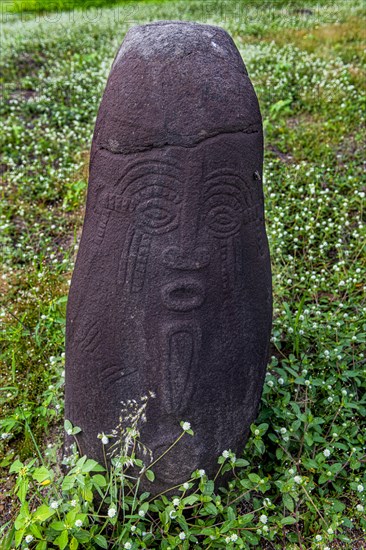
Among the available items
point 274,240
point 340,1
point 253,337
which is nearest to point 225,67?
point 253,337

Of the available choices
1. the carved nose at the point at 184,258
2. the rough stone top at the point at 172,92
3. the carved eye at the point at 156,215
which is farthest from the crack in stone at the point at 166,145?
the carved nose at the point at 184,258

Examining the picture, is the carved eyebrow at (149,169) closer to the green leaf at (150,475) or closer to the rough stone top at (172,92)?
the rough stone top at (172,92)

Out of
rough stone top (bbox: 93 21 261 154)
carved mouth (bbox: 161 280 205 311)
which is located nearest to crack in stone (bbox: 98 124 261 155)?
rough stone top (bbox: 93 21 261 154)

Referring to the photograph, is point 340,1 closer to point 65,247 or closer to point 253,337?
point 65,247

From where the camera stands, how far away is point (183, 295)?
6.31 feet

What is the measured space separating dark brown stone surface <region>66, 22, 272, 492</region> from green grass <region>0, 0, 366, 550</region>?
305 mm

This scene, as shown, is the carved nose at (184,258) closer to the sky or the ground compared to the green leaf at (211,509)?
closer to the sky

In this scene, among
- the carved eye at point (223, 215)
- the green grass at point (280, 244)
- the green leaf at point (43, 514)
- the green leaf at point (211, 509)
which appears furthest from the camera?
the green grass at point (280, 244)

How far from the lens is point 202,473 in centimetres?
200

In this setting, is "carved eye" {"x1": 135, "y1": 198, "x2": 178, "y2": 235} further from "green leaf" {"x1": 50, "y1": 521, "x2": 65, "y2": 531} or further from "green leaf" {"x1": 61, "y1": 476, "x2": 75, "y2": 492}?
"green leaf" {"x1": 50, "y1": 521, "x2": 65, "y2": 531}

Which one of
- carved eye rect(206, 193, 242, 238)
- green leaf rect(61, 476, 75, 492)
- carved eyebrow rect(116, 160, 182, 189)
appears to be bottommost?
green leaf rect(61, 476, 75, 492)

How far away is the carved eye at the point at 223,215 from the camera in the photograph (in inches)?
74.0

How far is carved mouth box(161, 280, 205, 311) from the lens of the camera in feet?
6.24

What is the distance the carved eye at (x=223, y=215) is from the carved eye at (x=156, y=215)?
127 mm
